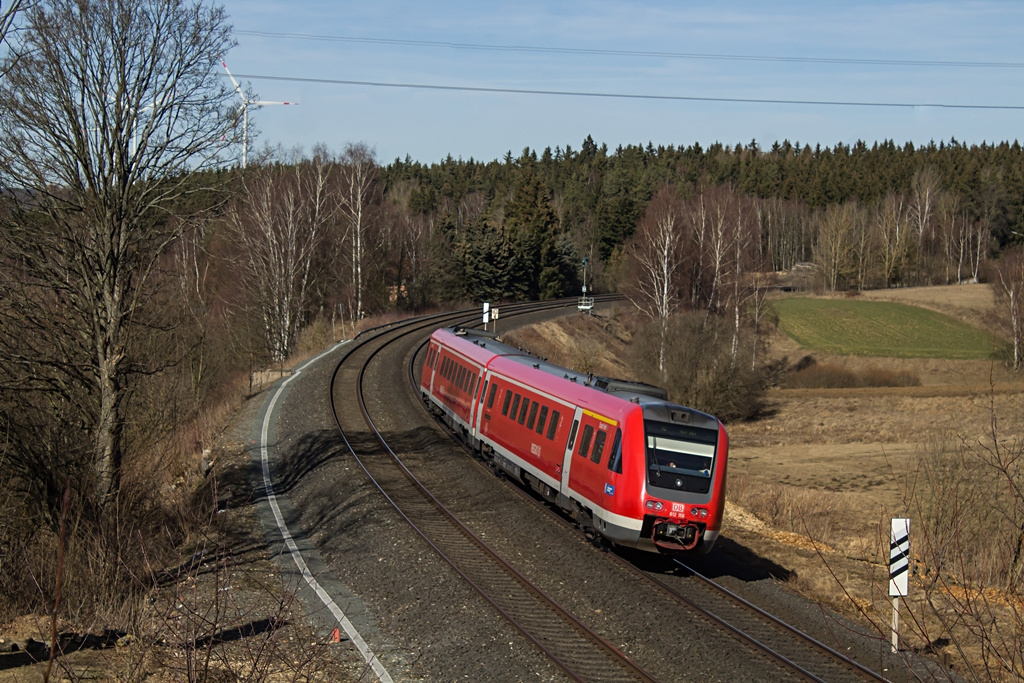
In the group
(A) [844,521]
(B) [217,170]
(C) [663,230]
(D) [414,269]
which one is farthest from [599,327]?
(B) [217,170]

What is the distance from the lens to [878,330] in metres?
73.6

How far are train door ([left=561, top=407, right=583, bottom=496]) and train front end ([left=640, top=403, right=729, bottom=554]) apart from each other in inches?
79.8

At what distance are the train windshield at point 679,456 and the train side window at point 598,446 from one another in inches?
41.6

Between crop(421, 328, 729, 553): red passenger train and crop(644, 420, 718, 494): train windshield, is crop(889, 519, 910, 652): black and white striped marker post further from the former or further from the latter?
crop(644, 420, 718, 494): train windshield

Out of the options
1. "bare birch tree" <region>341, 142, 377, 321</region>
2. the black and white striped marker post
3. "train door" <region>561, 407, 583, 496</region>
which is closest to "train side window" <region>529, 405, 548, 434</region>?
"train door" <region>561, 407, 583, 496</region>

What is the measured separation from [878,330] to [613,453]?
65.7 meters

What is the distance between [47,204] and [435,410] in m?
13.9

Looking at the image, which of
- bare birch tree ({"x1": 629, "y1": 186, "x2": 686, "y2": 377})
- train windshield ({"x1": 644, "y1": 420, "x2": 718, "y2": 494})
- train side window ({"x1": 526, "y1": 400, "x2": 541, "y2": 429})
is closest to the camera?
train windshield ({"x1": 644, "y1": 420, "x2": 718, "y2": 494})

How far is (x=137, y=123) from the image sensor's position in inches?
627

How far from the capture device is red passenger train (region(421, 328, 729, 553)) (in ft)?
44.9

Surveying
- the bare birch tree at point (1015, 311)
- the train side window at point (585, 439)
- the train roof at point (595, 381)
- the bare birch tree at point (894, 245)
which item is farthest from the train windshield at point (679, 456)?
the bare birch tree at point (894, 245)

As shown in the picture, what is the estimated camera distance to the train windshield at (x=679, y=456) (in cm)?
1380

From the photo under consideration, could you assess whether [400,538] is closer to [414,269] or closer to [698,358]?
[698,358]

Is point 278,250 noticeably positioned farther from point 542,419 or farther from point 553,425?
point 553,425
